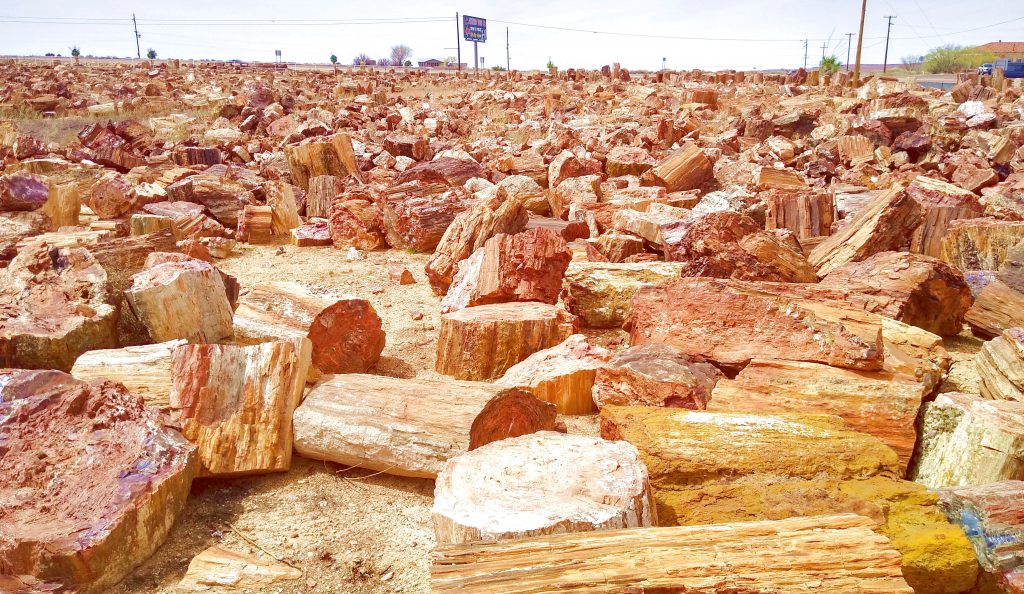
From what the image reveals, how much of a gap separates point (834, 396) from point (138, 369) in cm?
346

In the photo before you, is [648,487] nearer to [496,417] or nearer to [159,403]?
[496,417]

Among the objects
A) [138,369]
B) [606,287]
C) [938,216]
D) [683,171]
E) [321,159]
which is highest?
[321,159]

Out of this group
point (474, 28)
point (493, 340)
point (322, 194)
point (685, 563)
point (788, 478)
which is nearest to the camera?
point (685, 563)

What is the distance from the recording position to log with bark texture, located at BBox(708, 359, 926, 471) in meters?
2.78

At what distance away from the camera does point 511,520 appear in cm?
187

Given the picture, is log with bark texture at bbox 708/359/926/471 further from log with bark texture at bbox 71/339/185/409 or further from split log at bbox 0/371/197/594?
log with bark texture at bbox 71/339/185/409

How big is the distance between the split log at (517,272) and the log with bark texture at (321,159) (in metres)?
5.10

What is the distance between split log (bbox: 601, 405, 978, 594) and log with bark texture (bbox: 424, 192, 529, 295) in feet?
9.81

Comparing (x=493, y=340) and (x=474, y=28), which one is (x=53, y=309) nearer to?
(x=493, y=340)

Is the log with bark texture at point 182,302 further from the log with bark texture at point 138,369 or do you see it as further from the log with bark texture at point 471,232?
the log with bark texture at point 471,232

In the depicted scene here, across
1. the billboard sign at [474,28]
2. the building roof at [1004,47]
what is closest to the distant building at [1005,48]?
the building roof at [1004,47]

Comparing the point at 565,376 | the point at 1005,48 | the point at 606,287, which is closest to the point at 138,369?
the point at 565,376

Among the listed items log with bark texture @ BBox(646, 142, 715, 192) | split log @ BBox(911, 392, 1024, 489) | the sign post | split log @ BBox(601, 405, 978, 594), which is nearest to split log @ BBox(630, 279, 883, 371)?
split log @ BBox(911, 392, 1024, 489)

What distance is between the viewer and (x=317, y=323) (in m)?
3.80
